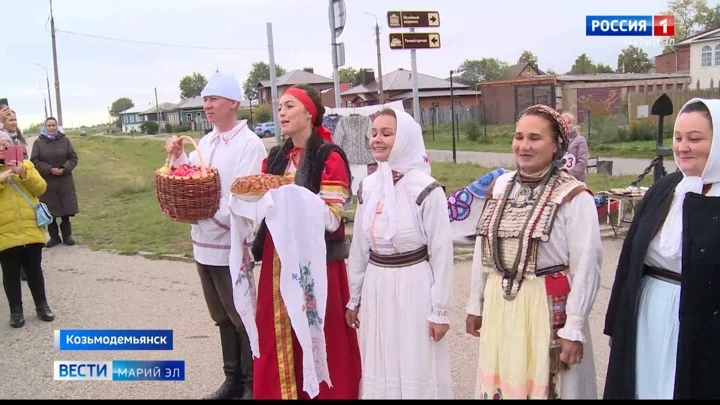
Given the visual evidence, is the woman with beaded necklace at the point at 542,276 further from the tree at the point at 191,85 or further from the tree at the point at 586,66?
the tree at the point at 191,85

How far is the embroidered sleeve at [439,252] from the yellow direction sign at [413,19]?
28.8ft

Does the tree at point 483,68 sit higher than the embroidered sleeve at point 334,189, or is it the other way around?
the tree at point 483,68

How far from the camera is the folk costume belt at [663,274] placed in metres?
2.40

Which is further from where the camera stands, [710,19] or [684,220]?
[710,19]

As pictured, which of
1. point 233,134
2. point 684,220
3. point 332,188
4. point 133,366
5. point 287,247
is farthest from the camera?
point 133,366

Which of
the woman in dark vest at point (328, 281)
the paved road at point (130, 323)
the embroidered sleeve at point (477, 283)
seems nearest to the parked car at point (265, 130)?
the paved road at point (130, 323)

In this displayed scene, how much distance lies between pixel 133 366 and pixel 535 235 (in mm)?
3349

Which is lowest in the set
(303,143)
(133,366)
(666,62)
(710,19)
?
(133,366)

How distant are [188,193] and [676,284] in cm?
245

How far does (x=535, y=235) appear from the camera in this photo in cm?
266

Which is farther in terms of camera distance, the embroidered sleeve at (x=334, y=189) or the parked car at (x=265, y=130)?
the parked car at (x=265, y=130)

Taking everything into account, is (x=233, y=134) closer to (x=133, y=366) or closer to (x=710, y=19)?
(x=133, y=366)

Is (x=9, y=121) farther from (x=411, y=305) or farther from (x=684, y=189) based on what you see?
(x=684, y=189)

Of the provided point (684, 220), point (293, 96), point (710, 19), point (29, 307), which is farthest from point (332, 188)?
point (710, 19)
